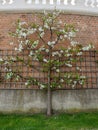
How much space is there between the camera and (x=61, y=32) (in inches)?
372

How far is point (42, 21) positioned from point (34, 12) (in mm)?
385

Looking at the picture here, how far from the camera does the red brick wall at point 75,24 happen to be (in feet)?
32.6

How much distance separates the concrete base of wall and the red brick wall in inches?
62.9

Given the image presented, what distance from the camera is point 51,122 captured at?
8.10 m

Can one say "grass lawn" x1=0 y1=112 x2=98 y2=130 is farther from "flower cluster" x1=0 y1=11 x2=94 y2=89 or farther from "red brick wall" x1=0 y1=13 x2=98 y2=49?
"red brick wall" x1=0 y1=13 x2=98 y2=49

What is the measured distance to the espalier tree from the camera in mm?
9281

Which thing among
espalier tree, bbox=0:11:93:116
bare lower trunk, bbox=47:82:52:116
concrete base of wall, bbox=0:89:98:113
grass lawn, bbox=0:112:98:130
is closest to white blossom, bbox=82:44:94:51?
espalier tree, bbox=0:11:93:116

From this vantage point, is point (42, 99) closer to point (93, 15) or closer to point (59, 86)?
point (59, 86)

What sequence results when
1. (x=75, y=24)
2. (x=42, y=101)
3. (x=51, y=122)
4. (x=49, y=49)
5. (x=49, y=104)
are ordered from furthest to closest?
(x=75, y=24)
(x=49, y=49)
(x=42, y=101)
(x=49, y=104)
(x=51, y=122)

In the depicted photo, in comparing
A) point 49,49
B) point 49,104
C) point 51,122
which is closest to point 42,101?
point 49,104

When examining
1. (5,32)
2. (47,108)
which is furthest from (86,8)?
(47,108)

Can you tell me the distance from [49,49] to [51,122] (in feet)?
7.64

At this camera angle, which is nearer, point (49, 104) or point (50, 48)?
point (49, 104)

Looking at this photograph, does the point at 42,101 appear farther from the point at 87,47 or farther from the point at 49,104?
the point at 87,47
